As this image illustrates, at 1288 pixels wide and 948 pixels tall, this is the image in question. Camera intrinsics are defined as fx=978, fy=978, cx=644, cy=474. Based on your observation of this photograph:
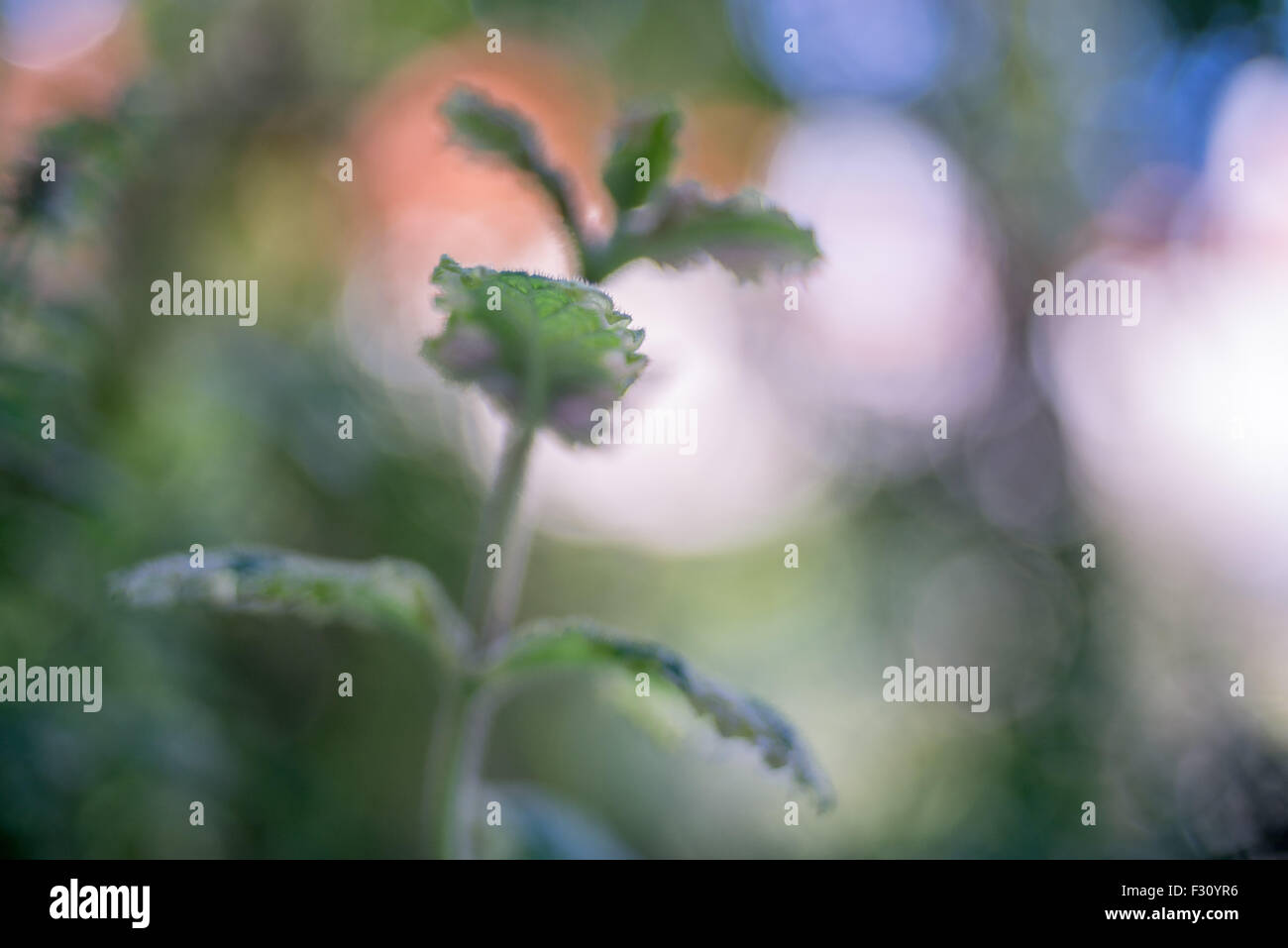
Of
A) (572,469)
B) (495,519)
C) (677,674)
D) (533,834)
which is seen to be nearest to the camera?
(677,674)

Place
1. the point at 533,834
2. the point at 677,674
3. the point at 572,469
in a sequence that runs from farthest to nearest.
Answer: the point at 572,469
the point at 533,834
the point at 677,674

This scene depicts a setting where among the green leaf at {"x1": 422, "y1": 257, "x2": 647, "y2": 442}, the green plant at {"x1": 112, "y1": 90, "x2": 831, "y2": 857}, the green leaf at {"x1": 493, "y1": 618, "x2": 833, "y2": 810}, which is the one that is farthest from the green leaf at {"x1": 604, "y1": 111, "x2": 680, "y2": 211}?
the green leaf at {"x1": 493, "y1": 618, "x2": 833, "y2": 810}

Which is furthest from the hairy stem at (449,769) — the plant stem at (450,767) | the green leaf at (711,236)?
the green leaf at (711,236)

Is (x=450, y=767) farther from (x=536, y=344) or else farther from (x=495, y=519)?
(x=536, y=344)

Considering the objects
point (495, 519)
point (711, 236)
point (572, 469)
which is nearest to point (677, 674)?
point (495, 519)

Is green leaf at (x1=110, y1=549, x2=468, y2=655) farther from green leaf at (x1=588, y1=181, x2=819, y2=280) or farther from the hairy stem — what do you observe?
green leaf at (x1=588, y1=181, x2=819, y2=280)
